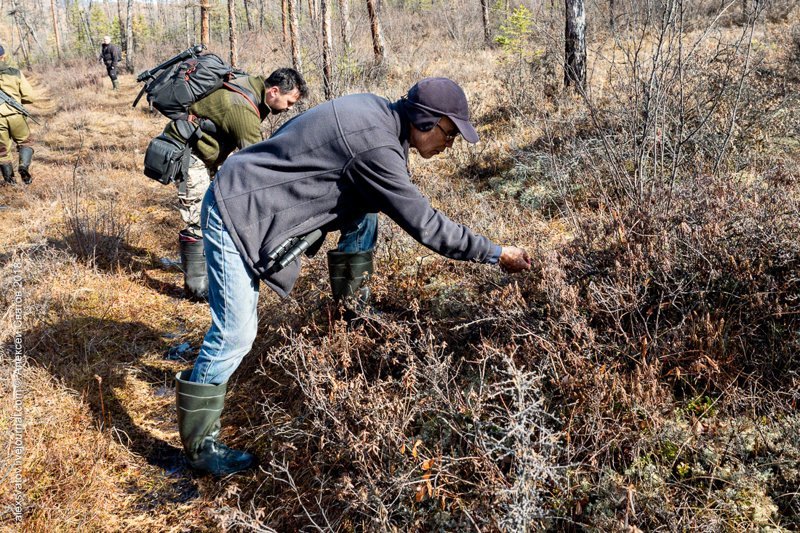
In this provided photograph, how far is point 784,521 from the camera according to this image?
6.04ft

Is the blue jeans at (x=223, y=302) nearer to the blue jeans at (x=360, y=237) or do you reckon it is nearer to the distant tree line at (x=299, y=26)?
the blue jeans at (x=360, y=237)

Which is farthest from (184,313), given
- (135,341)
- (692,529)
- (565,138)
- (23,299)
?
(565,138)

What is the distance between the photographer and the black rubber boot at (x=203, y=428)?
256 cm

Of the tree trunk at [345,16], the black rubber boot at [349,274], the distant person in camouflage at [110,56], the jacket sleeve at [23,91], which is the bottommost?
the black rubber boot at [349,274]

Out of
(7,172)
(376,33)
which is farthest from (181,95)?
(376,33)

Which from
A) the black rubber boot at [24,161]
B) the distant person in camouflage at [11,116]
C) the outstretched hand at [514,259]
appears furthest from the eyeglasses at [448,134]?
the black rubber boot at [24,161]

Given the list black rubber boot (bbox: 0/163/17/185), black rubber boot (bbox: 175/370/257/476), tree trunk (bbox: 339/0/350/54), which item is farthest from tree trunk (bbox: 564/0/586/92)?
black rubber boot (bbox: 0/163/17/185)

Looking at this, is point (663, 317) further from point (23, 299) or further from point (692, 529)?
point (23, 299)

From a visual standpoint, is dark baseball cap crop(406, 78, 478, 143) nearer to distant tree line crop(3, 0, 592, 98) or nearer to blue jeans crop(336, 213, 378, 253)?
blue jeans crop(336, 213, 378, 253)

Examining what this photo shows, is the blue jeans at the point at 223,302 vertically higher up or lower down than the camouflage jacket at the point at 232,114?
lower down

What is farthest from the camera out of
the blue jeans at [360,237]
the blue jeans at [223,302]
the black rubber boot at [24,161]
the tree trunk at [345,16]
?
the tree trunk at [345,16]

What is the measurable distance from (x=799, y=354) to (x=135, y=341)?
3947mm

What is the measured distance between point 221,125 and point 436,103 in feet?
8.45

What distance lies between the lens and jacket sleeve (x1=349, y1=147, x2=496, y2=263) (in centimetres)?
228
